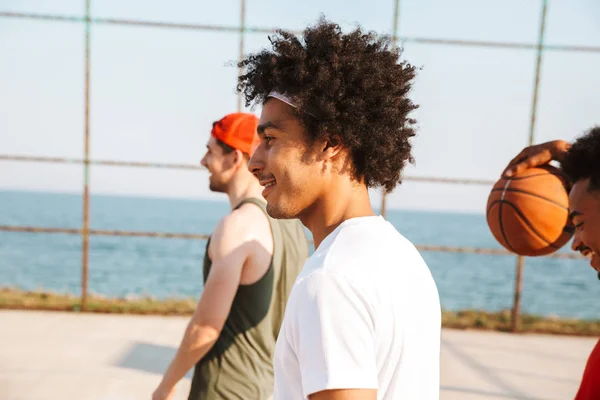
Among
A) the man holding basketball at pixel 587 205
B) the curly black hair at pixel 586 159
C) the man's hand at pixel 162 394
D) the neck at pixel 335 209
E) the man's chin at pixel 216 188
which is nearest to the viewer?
the neck at pixel 335 209

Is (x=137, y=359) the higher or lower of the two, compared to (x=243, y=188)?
lower

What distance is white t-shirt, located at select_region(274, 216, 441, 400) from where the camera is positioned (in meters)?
0.93

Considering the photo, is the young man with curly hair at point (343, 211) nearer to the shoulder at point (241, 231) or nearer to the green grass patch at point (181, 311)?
the shoulder at point (241, 231)

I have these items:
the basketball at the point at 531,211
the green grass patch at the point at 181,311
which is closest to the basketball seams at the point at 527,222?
the basketball at the point at 531,211

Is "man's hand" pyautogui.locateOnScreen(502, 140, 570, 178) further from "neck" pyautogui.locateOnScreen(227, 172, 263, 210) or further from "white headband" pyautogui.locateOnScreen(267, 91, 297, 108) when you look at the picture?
"white headband" pyautogui.locateOnScreen(267, 91, 297, 108)

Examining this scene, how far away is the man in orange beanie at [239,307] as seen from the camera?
2018 mm

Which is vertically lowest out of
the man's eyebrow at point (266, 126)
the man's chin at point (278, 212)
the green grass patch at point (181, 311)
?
the green grass patch at point (181, 311)

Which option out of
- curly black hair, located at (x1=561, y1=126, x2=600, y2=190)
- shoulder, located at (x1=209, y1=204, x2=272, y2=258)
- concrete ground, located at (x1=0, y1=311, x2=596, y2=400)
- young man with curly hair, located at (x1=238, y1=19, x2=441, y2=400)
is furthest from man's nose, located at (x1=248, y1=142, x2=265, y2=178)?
concrete ground, located at (x1=0, y1=311, x2=596, y2=400)

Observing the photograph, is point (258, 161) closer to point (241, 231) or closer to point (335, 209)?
point (335, 209)

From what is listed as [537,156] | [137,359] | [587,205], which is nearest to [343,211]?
[587,205]

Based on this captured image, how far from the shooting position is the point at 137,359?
5.16 meters

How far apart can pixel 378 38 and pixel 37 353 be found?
4.78 metres

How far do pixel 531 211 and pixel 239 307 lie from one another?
171cm

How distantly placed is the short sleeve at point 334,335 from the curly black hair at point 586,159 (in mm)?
1063
